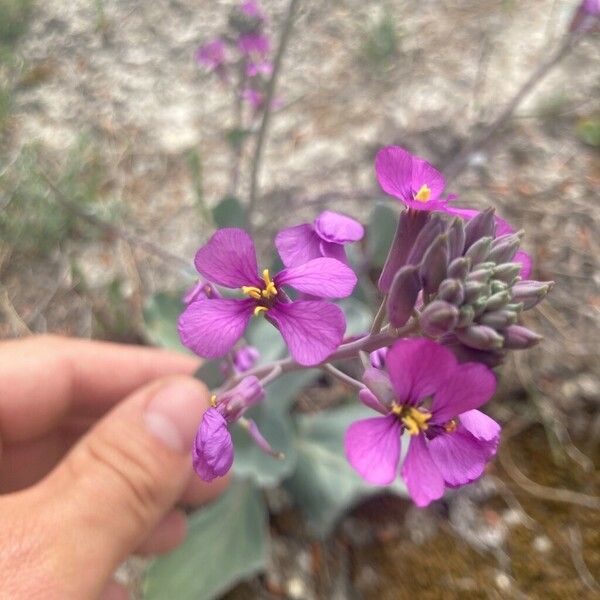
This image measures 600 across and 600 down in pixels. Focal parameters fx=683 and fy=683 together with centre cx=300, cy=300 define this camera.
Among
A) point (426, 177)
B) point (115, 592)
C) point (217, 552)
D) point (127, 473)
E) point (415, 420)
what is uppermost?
point (426, 177)

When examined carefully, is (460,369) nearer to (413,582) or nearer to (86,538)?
(86,538)

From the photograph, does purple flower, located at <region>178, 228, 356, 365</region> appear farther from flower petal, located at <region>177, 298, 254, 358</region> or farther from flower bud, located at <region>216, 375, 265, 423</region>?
flower bud, located at <region>216, 375, 265, 423</region>

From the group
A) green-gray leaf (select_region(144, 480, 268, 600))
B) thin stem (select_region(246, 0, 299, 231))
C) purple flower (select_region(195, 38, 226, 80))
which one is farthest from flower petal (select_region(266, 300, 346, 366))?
purple flower (select_region(195, 38, 226, 80))

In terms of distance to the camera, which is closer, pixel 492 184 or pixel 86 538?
pixel 86 538

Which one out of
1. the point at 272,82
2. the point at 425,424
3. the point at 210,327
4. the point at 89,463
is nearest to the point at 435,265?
the point at 425,424

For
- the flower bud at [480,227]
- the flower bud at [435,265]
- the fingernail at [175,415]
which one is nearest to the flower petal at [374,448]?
the flower bud at [435,265]

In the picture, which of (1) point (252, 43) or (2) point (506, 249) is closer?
(2) point (506, 249)

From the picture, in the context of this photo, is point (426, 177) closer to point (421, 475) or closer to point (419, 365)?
point (419, 365)

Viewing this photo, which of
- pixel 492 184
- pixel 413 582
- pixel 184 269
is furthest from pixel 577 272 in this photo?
pixel 184 269
